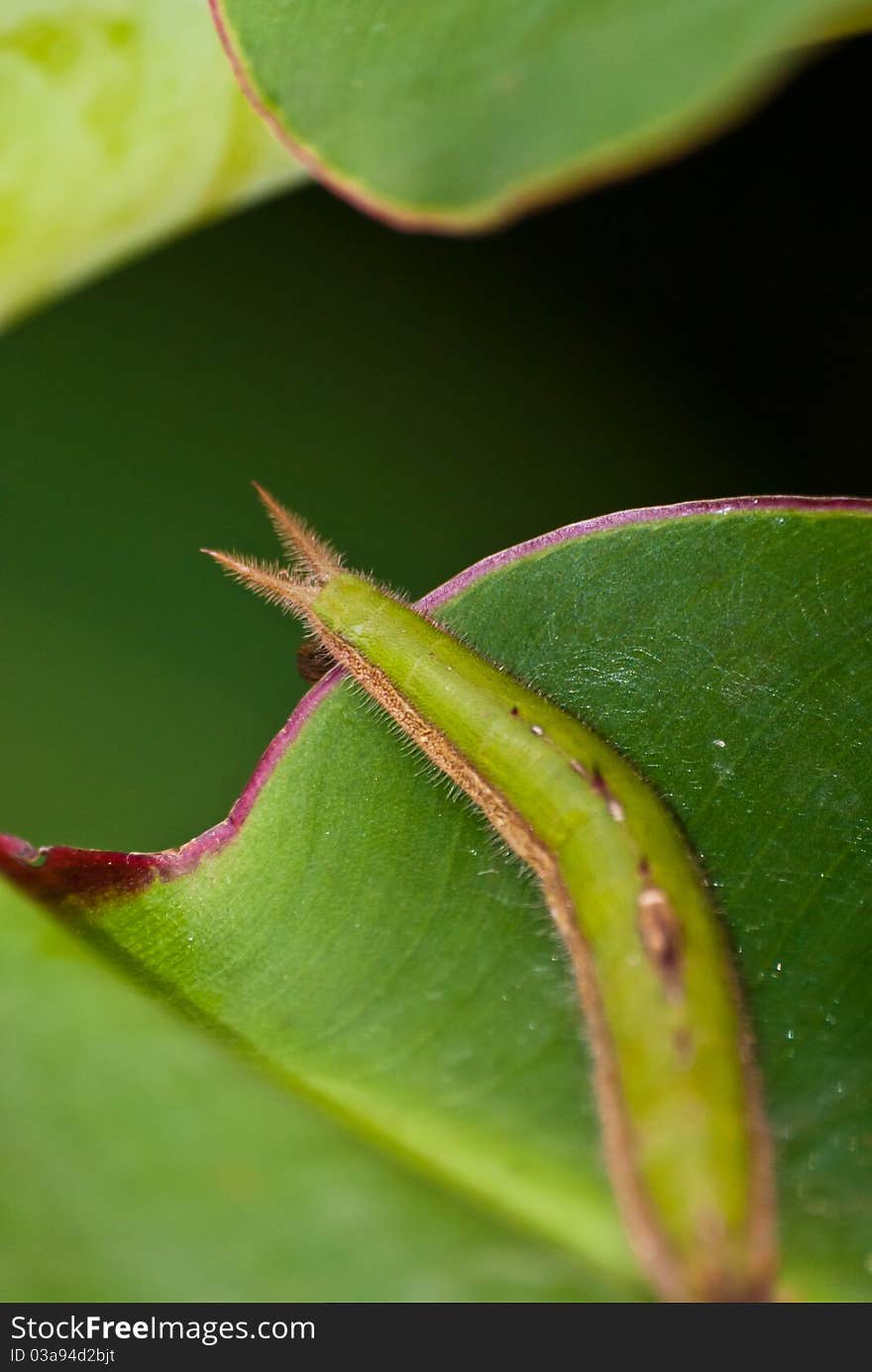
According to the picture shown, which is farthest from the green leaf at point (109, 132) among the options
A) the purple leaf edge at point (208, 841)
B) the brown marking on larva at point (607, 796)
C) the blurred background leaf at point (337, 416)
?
the brown marking on larva at point (607, 796)

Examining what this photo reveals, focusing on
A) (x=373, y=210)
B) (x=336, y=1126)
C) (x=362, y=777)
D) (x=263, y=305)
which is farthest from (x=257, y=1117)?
(x=263, y=305)

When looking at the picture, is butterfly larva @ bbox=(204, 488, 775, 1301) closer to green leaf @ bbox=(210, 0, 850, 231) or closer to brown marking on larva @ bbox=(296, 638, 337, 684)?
brown marking on larva @ bbox=(296, 638, 337, 684)

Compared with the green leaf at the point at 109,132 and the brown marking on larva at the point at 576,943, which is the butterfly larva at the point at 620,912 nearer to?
the brown marking on larva at the point at 576,943

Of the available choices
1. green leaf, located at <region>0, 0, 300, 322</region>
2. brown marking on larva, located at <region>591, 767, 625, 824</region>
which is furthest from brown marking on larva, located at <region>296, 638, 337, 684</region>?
green leaf, located at <region>0, 0, 300, 322</region>

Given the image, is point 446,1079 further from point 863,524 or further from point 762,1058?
point 863,524

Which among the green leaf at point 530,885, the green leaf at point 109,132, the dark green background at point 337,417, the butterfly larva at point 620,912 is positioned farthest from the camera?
the dark green background at point 337,417

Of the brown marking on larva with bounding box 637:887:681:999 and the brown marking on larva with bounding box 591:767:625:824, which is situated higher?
the brown marking on larva with bounding box 591:767:625:824
